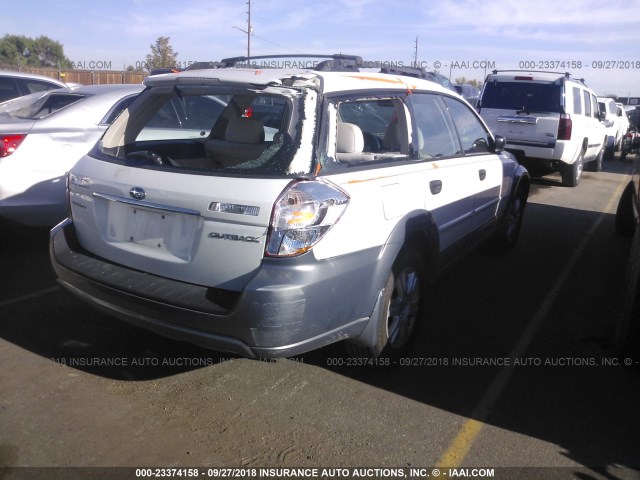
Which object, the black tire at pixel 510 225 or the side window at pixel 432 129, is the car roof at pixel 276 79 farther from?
the black tire at pixel 510 225

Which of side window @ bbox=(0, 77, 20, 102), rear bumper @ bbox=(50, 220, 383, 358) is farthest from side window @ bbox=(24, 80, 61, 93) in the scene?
rear bumper @ bbox=(50, 220, 383, 358)

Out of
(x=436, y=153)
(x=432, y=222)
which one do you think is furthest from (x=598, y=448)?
(x=436, y=153)

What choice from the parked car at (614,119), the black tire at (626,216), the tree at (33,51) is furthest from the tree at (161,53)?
the black tire at (626,216)

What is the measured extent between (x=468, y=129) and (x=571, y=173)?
24.2 feet

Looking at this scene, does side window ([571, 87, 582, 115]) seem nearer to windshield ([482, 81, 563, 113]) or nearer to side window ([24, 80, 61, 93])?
windshield ([482, 81, 563, 113])

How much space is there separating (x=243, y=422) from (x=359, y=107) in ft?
6.42

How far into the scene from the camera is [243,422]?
308cm

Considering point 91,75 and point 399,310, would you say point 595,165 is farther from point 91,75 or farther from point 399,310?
point 91,75

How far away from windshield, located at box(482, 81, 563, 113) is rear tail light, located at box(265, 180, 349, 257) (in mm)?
8862

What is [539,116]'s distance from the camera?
10492 mm

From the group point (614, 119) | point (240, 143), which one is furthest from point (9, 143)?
point (614, 119)

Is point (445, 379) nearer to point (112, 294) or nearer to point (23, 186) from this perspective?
point (112, 294)

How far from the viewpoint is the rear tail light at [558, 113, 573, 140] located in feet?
33.6

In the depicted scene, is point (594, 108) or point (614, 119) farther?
point (614, 119)
